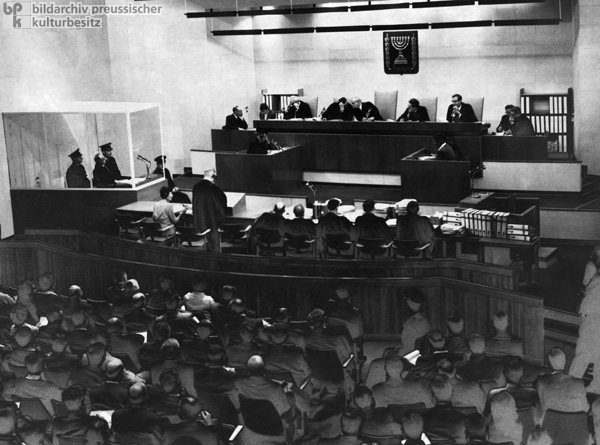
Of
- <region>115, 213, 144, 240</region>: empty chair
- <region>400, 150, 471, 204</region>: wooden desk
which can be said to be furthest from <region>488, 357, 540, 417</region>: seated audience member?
<region>400, 150, 471, 204</region>: wooden desk

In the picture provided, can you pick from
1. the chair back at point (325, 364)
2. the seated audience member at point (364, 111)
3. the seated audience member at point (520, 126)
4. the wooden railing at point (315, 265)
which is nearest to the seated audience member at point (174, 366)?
the chair back at point (325, 364)

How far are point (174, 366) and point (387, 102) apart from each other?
12.4 metres

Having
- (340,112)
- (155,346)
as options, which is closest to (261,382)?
(155,346)

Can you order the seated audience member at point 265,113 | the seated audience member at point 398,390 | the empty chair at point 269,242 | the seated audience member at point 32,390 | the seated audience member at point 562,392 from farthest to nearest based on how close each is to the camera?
1. the seated audience member at point 265,113
2. the empty chair at point 269,242
3. the seated audience member at point 32,390
4. the seated audience member at point 398,390
5. the seated audience member at point 562,392

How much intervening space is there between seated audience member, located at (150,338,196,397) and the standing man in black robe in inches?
195

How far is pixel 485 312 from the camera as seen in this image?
8516 mm

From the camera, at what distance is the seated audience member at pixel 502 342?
707 centimetres

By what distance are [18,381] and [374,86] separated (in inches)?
525

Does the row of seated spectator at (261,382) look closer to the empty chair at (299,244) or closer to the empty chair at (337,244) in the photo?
the empty chair at (337,244)

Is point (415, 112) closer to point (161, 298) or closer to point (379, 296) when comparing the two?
point (379, 296)

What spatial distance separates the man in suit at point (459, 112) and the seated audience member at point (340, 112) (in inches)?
69.9

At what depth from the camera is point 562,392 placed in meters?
6.16

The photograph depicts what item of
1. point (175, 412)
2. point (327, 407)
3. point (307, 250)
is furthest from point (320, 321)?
point (307, 250)

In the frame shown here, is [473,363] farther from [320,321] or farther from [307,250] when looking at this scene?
[307,250]
